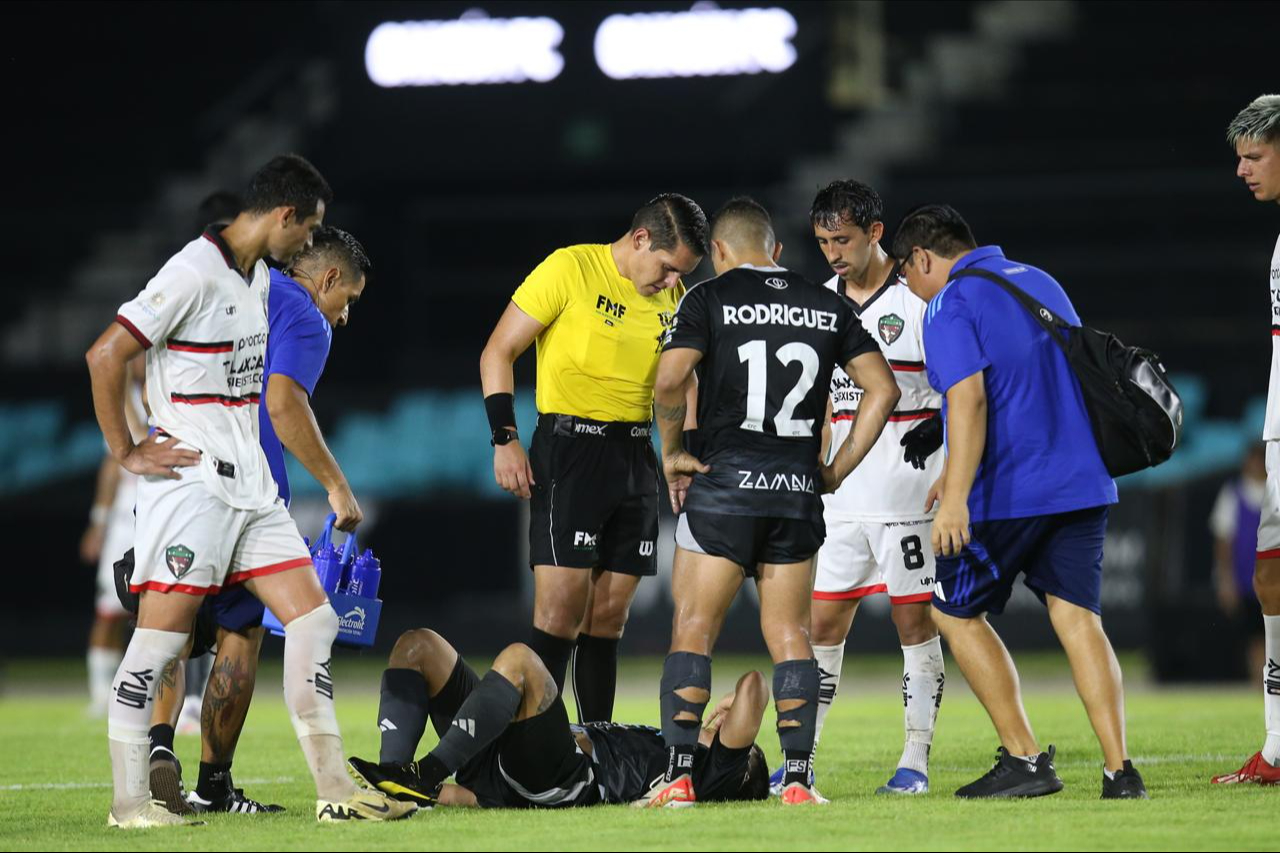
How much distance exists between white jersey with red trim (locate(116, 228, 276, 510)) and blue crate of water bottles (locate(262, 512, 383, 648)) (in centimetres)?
59

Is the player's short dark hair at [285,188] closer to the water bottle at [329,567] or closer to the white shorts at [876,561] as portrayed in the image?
the water bottle at [329,567]

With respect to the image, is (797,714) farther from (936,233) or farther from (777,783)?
(936,233)

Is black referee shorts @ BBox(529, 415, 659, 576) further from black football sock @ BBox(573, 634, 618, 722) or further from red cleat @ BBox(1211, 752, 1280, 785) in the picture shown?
red cleat @ BBox(1211, 752, 1280, 785)

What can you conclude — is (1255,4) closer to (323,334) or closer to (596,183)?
(596,183)

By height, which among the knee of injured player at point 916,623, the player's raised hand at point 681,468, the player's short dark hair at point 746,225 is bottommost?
the knee of injured player at point 916,623

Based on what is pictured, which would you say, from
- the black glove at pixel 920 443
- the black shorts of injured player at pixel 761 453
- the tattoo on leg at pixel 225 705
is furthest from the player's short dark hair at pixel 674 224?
the tattoo on leg at pixel 225 705

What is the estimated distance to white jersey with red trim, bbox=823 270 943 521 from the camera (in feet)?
26.7

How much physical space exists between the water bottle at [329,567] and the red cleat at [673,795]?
62.3 inches

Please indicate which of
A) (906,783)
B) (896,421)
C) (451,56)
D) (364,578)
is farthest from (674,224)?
(451,56)

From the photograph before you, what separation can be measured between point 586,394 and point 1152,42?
58.2 ft

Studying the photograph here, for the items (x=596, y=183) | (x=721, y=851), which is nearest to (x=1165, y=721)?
(x=721, y=851)

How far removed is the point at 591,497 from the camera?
8008 millimetres

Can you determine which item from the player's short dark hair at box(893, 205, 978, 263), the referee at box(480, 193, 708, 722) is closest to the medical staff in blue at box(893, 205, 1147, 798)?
the player's short dark hair at box(893, 205, 978, 263)

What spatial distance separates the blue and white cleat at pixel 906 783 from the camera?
755 centimetres
